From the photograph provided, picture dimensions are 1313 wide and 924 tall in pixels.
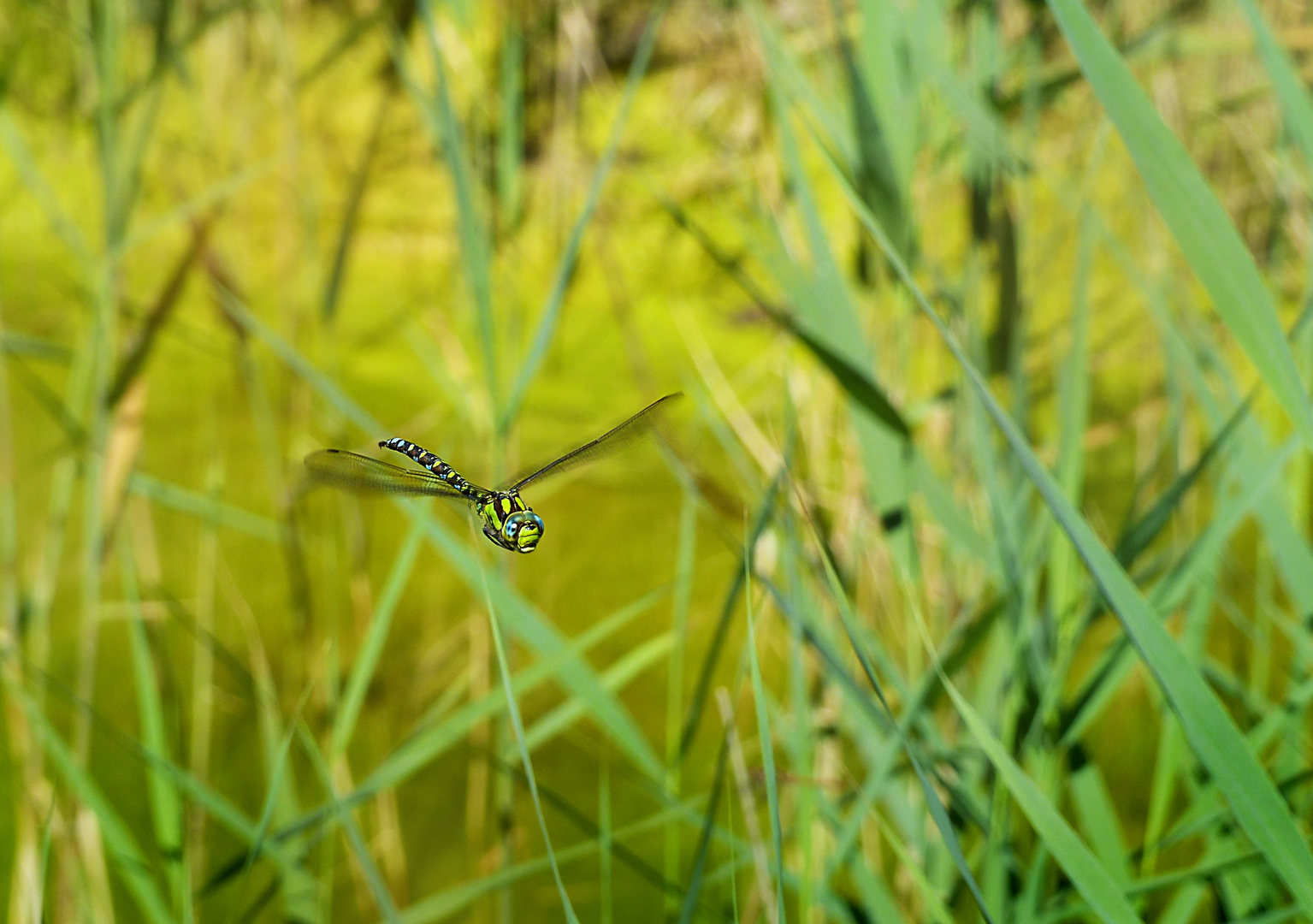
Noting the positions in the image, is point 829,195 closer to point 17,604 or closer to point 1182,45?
point 1182,45

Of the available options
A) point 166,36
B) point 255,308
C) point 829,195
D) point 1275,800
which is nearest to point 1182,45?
point 1275,800

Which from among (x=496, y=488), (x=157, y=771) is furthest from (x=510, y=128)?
(x=157, y=771)

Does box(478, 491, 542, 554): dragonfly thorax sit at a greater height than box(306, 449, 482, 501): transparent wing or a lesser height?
lesser

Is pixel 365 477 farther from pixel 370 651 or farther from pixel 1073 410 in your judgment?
pixel 1073 410

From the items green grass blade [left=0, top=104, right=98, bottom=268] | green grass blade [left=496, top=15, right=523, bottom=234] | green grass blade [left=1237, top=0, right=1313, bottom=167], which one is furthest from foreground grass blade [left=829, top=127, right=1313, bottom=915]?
green grass blade [left=0, top=104, right=98, bottom=268]

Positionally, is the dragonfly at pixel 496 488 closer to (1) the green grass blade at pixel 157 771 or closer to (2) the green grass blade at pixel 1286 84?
(1) the green grass blade at pixel 157 771

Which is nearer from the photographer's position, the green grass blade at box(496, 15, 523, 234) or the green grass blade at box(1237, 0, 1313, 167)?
the green grass blade at box(1237, 0, 1313, 167)

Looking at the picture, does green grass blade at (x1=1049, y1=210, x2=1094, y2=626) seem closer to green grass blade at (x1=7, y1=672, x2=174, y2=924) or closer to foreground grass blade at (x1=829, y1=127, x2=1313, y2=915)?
foreground grass blade at (x1=829, y1=127, x2=1313, y2=915)
